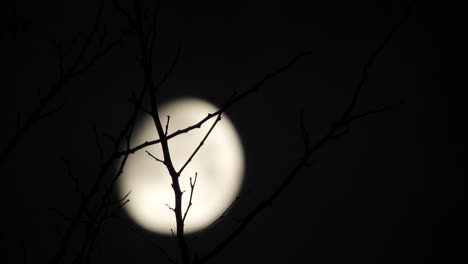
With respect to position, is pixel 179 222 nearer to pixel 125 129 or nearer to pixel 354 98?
pixel 125 129

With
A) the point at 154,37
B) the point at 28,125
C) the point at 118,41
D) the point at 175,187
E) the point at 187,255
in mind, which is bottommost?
the point at 187,255

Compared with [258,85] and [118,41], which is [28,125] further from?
[258,85]

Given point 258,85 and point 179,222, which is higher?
point 258,85

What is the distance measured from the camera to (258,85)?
75cm

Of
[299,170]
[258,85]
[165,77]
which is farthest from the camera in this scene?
[165,77]

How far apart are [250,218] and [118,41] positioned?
0.58 meters

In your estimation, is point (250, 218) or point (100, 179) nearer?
point (250, 218)

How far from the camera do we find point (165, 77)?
34.7 inches

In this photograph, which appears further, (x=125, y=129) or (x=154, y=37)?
(x=125, y=129)

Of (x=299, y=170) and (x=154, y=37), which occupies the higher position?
(x=154, y=37)

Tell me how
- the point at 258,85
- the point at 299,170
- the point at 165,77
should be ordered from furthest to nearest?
1. the point at 165,77
2. the point at 258,85
3. the point at 299,170

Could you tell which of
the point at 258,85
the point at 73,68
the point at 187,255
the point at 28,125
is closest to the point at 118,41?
the point at 73,68

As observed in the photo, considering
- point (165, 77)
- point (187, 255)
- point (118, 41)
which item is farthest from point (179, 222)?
point (118, 41)

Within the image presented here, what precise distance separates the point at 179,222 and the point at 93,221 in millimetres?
305
